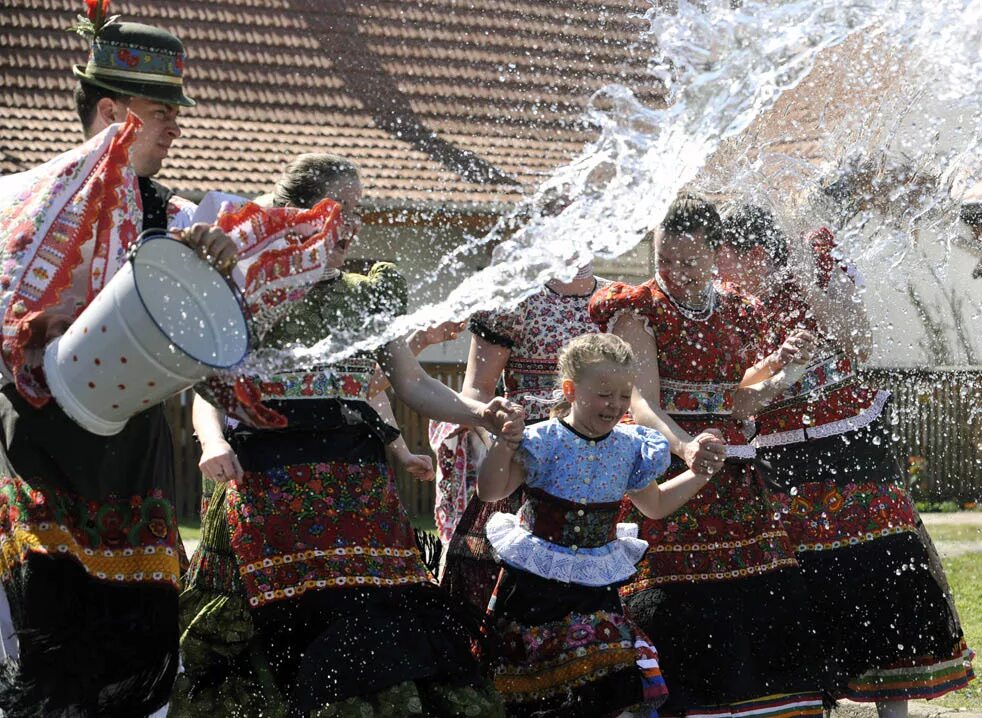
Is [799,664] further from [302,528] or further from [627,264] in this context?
[627,264]

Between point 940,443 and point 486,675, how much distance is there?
33.2ft

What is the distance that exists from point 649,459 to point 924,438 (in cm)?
990

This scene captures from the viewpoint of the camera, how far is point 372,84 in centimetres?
1480

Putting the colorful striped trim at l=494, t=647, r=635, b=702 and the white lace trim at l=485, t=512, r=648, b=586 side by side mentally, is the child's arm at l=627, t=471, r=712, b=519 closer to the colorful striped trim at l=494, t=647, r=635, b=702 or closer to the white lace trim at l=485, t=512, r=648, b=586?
the white lace trim at l=485, t=512, r=648, b=586

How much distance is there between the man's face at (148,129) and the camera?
150 inches

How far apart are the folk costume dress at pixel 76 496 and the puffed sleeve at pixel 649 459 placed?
1.34m

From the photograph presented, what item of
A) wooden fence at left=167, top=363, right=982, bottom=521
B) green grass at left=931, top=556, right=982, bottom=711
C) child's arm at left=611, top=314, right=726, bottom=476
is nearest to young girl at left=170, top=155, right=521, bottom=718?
child's arm at left=611, top=314, right=726, bottom=476

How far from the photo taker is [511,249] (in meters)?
4.25

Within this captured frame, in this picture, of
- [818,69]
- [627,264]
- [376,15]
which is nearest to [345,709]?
[818,69]

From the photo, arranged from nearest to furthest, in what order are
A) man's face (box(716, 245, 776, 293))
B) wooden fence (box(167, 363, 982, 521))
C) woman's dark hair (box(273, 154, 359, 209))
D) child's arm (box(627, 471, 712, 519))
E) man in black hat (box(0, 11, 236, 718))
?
man in black hat (box(0, 11, 236, 718)), woman's dark hair (box(273, 154, 359, 209)), child's arm (box(627, 471, 712, 519)), man's face (box(716, 245, 776, 293)), wooden fence (box(167, 363, 982, 521))

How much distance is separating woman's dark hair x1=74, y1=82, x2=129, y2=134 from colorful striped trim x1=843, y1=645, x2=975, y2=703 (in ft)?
9.52

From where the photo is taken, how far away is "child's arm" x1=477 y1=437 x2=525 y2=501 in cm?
410

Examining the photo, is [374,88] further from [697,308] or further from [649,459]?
[649,459]

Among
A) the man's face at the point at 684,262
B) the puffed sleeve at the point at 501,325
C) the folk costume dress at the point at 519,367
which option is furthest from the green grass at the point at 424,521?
the man's face at the point at 684,262
